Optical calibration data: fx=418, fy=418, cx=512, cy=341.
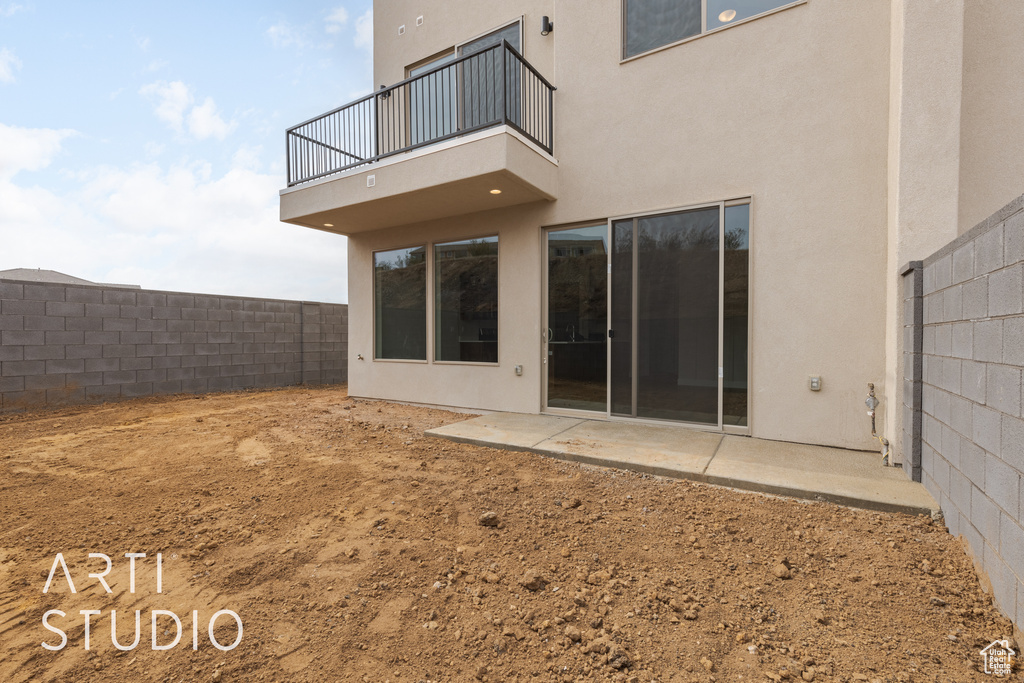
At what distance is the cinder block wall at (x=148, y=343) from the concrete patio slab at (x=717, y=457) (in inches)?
224

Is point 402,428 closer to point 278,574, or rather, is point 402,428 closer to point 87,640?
point 278,574

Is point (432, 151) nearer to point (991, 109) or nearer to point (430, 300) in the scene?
point (430, 300)

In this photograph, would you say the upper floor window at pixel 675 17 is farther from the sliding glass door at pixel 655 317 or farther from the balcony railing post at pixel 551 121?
the sliding glass door at pixel 655 317

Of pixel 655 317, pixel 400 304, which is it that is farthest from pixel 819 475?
pixel 400 304

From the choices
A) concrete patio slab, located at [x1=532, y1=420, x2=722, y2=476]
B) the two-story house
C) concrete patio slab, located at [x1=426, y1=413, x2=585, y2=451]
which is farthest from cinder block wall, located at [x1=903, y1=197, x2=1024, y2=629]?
concrete patio slab, located at [x1=426, y1=413, x2=585, y2=451]

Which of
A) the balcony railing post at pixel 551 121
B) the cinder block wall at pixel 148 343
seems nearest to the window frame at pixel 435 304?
the balcony railing post at pixel 551 121

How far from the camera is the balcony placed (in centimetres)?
432

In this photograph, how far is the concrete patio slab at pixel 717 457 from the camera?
8.32 feet

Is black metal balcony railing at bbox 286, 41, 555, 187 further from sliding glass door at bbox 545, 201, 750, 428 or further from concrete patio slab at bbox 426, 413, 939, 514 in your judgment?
concrete patio slab at bbox 426, 413, 939, 514

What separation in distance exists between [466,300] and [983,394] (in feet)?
15.4

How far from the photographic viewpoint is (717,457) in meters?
3.22

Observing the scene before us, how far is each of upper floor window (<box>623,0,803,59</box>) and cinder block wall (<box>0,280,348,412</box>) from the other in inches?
304

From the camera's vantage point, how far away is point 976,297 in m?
1.78

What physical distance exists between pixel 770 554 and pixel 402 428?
11.7ft
